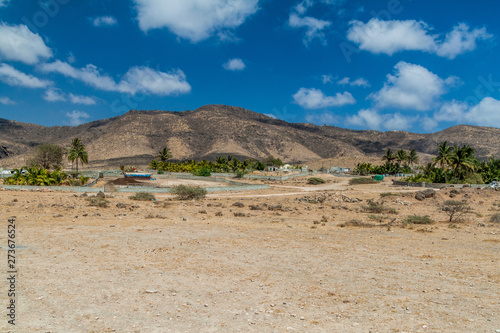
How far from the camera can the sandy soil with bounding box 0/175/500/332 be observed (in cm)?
583

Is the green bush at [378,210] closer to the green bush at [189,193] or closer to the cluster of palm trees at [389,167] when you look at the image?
the green bush at [189,193]

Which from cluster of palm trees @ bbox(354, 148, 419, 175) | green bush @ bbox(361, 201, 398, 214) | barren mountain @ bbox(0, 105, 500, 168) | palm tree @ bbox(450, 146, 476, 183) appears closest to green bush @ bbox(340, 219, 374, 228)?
green bush @ bbox(361, 201, 398, 214)

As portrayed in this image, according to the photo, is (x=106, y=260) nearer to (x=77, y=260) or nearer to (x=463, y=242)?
(x=77, y=260)

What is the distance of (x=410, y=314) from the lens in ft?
20.4

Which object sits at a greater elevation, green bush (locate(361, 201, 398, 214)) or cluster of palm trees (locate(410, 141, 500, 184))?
cluster of palm trees (locate(410, 141, 500, 184))

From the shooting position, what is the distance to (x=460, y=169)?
5450cm

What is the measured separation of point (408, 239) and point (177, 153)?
134271 mm

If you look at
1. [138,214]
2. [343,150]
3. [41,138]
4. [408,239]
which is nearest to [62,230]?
[138,214]

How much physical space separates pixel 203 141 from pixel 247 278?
151m

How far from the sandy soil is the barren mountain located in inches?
4371

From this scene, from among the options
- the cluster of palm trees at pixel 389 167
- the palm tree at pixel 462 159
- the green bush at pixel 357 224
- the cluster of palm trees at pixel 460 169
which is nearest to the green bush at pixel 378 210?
the green bush at pixel 357 224

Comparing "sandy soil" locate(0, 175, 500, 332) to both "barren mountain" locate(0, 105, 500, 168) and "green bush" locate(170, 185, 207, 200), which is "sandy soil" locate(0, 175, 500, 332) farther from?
"barren mountain" locate(0, 105, 500, 168)

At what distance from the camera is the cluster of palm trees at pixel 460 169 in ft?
169

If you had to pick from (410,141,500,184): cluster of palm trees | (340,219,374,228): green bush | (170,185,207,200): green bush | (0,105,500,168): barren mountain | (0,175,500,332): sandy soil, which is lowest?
(340,219,374,228): green bush
